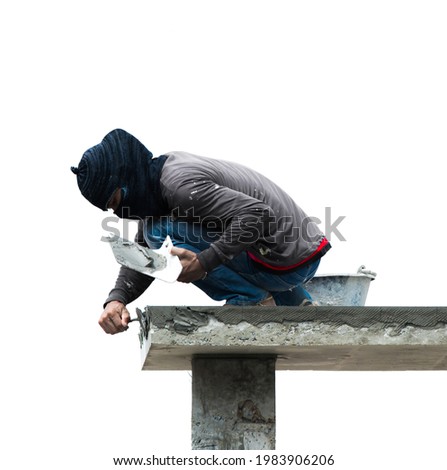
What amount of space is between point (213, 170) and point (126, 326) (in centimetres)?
83

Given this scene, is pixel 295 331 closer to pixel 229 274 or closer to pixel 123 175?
pixel 229 274

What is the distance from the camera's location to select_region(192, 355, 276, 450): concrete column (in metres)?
5.89

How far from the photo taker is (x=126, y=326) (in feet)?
19.6

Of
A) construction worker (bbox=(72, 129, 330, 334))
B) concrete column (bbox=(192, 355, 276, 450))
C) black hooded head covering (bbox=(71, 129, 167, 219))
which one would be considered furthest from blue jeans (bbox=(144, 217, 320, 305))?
concrete column (bbox=(192, 355, 276, 450))

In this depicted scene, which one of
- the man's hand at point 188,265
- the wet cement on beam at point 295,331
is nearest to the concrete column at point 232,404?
the wet cement on beam at point 295,331

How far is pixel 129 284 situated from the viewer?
6.16 meters

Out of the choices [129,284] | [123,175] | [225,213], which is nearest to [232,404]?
[129,284]

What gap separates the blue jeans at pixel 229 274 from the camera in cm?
585

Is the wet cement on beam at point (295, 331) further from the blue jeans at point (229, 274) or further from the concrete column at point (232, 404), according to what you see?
the blue jeans at point (229, 274)

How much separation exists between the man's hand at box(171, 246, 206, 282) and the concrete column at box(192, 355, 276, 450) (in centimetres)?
48

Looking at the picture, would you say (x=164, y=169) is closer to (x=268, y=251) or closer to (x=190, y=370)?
(x=268, y=251)

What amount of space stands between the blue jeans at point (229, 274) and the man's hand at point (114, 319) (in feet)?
1.11

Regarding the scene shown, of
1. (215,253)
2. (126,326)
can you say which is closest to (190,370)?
(126,326)

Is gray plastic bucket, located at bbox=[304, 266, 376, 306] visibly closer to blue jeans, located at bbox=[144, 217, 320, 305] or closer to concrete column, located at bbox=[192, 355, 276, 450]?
blue jeans, located at bbox=[144, 217, 320, 305]
